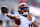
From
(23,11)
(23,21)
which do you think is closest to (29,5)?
(23,11)

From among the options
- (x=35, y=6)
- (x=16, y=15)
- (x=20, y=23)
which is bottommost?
(x=20, y=23)

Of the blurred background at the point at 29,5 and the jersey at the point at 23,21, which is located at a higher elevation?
the blurred background at the point at 29,5

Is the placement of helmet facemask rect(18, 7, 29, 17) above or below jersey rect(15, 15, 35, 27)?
above

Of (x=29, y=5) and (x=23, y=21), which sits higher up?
(x=29, y=5)

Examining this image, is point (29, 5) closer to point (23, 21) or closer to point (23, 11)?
point (23, 11)

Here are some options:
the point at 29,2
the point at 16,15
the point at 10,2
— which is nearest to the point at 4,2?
the point at 10,2

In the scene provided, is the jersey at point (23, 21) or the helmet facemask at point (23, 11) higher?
the helmet facemask at point (23, 11)

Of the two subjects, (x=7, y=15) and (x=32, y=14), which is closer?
(x=7, y=15)

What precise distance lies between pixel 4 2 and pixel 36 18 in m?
0.48

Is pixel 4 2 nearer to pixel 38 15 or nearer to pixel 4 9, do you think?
pixel 4 9

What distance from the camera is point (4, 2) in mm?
962

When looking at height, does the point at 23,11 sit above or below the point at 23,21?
above

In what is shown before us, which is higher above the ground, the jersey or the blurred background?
the blurred background

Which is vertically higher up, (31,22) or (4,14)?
(4,14)
